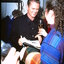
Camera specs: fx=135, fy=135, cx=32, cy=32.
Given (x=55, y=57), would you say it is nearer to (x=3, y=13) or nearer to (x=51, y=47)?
(x=51, y=47)

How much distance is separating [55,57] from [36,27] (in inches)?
14.5

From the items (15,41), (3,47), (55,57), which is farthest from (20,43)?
(55,57)

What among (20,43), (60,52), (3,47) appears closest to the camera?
(60,52)

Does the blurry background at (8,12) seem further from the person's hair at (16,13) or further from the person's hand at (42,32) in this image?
the person's hand at (42,32)

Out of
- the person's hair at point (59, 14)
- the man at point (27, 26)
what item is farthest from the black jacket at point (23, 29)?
the person's hair at point (59, 14)

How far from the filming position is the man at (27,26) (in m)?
1.05

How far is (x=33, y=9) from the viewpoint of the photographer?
1.08m

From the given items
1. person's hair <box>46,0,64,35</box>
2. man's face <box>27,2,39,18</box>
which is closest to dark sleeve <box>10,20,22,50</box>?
man's face <box>27,2,39,18</box>

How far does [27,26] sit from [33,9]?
0.47 ft

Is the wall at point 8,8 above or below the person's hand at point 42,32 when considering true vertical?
above

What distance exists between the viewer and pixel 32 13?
3.58ft

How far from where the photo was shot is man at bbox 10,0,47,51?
105cm

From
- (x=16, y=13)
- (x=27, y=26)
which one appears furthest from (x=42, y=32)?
(x=16, y=13)

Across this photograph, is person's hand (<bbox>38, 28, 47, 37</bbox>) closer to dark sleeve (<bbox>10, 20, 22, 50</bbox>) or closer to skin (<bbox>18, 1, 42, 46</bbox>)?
skin (<bbox>18, 1, 42, 46</bbox>)
